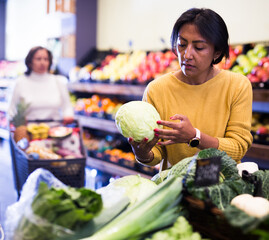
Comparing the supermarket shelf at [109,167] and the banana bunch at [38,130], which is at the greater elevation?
the banana bunch at [38,130]

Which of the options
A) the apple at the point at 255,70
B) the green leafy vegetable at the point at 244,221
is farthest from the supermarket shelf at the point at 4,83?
the green leafy vegetable at the point at 244,221

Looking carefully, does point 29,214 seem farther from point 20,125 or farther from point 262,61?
point 262,61

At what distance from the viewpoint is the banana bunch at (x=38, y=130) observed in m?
2.84

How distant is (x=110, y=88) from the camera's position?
4.62 metres

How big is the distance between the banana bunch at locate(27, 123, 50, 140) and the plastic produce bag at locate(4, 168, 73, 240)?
74.3 inches

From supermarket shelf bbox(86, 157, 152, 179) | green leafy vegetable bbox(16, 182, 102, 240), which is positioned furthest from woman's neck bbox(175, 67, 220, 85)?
supermarket shelf bbox(86, 157, 152, 179)

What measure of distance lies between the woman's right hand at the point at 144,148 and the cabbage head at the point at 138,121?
21mm

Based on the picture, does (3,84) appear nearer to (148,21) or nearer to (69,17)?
(69,17)

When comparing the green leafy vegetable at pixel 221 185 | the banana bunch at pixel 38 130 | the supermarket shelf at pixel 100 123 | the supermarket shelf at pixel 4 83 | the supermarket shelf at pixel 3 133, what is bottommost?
the supermarket shelf at pixel 3 133

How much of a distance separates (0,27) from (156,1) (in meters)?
6.23

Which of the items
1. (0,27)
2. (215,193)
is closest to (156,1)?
(215,193)

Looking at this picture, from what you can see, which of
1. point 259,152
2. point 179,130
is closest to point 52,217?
point 179,130

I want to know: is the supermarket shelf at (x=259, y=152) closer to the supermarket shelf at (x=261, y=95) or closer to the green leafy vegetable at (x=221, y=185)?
the supermarket shelf at (x=261, y=95)

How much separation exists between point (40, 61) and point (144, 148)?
98.5 inches
